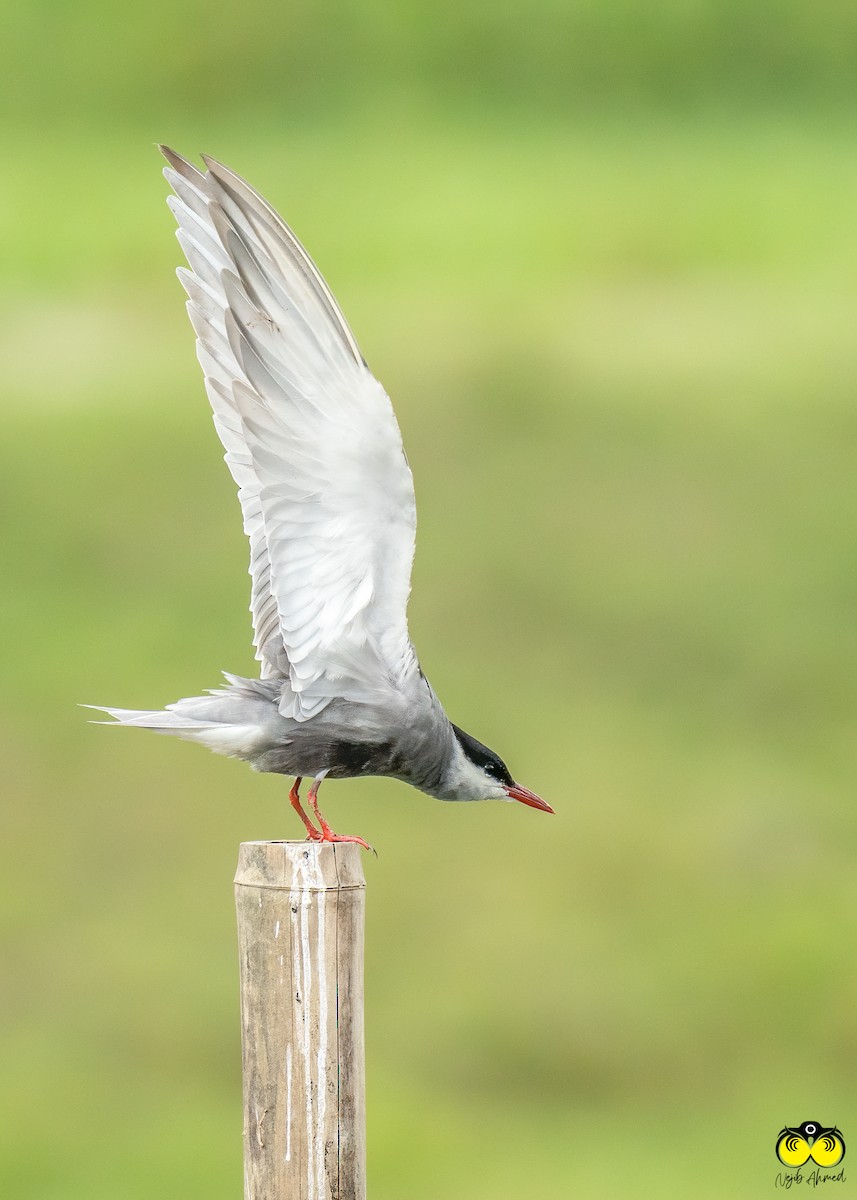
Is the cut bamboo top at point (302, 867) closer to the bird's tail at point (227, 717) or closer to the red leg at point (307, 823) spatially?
the red leg at point (307, 823)

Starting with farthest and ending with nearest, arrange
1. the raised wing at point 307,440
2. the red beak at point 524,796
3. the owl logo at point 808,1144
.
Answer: the owl logo at point 808,1144, the red beak at point 524,796, the raised wing at point 307,440

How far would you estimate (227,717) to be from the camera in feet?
14.5

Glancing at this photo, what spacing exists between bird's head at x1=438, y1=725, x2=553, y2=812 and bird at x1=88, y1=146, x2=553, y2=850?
13.4 inches

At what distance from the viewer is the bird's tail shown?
428cm

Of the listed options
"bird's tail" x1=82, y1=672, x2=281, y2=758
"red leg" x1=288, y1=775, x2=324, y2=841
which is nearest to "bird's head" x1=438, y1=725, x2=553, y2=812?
"red leg" x1=288, y1=775, x2=324, y2=841

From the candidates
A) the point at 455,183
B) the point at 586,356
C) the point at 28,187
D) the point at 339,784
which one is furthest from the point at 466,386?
the point at 28,187

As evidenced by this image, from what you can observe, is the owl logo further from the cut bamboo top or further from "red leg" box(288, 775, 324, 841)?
the cut bamboo top

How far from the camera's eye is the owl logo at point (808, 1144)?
5.79 m

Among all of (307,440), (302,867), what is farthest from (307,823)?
(307,440)

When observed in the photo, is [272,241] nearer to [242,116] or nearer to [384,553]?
[384,553]

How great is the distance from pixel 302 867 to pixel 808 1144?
320 cm

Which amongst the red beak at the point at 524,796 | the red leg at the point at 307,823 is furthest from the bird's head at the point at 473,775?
the red leg at the point at 307,823

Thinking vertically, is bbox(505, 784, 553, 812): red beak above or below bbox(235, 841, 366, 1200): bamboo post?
above

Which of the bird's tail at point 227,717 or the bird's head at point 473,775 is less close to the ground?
the bird's tail at point 227,717
